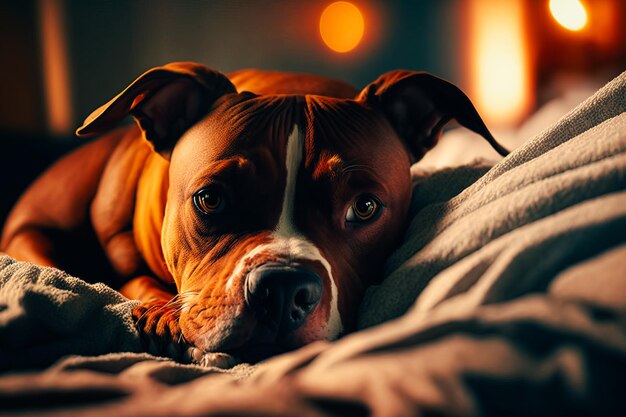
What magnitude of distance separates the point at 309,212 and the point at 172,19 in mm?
3503

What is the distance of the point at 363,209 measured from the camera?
4.73 ft

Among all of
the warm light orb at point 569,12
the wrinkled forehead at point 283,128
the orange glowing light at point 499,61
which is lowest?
the orange glowing light at point 499,61

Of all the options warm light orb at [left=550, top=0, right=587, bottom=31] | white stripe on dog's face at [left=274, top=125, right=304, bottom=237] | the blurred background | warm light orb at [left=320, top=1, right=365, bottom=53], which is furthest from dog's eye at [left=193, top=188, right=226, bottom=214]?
warm light orb at [left=320, top=1, right=365, bottom=53]

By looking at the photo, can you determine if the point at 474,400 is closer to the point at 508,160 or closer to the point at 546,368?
the point at 546,368

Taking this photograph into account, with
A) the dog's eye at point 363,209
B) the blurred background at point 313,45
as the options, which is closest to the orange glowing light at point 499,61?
the blurred background at point 313,45

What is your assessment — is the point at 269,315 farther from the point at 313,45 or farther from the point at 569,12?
the point at 313,45

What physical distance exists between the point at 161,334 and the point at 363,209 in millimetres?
529

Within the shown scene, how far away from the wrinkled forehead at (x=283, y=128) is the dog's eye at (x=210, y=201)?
0.26 feet

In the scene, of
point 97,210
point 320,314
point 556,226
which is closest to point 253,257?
point 320,314

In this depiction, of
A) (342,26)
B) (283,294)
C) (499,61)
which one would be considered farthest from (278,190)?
(499,61)

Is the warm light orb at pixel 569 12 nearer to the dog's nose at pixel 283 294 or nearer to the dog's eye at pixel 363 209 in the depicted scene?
A: the dog's eye at pixel 363 209

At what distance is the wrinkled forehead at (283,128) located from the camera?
1437mm

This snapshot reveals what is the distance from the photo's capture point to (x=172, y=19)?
14.6ft

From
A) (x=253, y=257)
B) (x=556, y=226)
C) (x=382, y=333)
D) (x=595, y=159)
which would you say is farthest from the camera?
(x=253, y=257)
